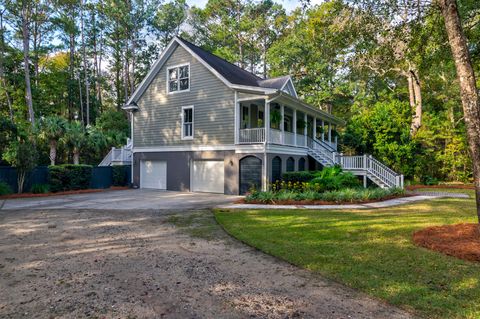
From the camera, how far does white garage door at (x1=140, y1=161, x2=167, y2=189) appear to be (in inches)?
720

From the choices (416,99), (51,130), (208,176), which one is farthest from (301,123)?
(51,130)

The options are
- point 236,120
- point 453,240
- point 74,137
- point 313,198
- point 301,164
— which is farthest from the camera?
point 301,164

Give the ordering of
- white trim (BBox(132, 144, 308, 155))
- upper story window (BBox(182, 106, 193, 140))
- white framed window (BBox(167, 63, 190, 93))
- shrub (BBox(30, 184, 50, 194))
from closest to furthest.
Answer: white trim (BBox(132, 144, 308, 155)) < shrub (BBox(30, 184, 50, 194)) < upper story window (BBox(182, 106, 193, 140)) < white framed window (BBox(167, 63, 190, 93))

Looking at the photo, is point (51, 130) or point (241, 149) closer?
point (241, 149)

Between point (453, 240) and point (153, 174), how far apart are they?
1631cm

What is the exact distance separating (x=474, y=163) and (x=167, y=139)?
1547 cm

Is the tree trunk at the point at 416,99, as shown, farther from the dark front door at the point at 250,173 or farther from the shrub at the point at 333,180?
the dark front door at the point at 250,173

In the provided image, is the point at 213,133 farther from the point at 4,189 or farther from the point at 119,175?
the point at 4,189

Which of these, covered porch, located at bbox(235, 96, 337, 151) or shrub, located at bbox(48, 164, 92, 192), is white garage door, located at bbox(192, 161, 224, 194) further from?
shrub, located at bbox(48, 164, 92, 192)

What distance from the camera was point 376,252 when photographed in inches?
206

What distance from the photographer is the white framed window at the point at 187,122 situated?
56.6 ft

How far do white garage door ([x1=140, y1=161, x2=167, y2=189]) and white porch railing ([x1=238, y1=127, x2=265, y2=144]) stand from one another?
5744mm

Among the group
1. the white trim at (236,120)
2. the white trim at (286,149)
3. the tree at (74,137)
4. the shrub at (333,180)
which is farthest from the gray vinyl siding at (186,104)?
the shrub at (333,180)

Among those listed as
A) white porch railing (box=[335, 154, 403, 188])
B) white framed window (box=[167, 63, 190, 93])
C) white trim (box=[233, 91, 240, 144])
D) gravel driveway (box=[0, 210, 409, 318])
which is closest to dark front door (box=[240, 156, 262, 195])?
white trim (box=[233, 91, 240, 144])
